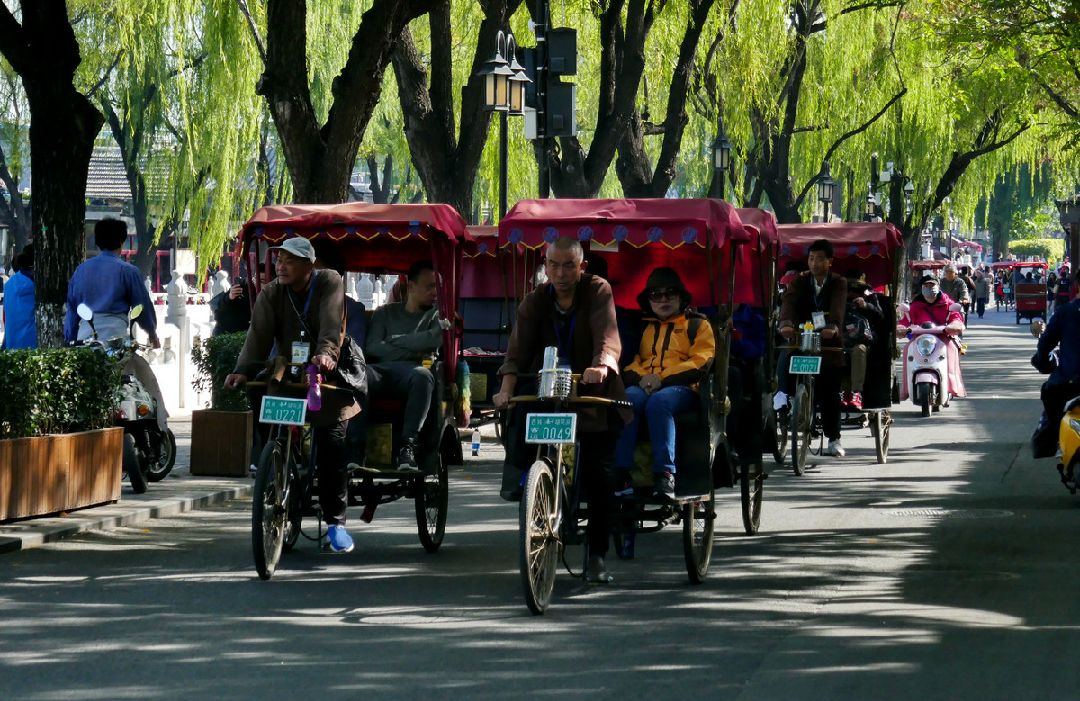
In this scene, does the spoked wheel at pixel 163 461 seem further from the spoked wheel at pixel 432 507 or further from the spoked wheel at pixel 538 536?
the spoked wheel at pixel 538 536

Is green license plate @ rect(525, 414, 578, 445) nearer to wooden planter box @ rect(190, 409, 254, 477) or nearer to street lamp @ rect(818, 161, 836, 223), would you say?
wooden planter box @ rect(190, 409, 254, 477)

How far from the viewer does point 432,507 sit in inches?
451

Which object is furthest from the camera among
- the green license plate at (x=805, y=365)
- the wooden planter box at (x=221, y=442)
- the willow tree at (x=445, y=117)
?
the willow tree at (x=445, y=117)

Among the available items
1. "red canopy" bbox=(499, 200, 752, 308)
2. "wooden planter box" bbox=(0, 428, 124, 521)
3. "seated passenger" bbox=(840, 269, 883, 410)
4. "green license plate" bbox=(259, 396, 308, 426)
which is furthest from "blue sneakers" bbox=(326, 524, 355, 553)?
"seated passenger" bbox=(840, 269, 883, 410)

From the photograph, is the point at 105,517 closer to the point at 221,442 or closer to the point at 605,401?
the point at 221,442

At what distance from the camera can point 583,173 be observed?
27453 millimetres

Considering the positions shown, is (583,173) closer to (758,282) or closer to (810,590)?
(758,282)

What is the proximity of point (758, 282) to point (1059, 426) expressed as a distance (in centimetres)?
250

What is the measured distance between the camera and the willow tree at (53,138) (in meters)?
14.4

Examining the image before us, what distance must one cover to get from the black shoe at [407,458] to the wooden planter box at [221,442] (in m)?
4.58

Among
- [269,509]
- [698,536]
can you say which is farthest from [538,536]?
[269,509]

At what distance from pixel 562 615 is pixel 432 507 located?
102 inches

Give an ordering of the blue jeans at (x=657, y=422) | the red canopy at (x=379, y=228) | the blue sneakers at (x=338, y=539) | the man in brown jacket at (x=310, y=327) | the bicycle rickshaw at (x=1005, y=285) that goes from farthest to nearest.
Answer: the bicycle rickshaw at (x=1005, y=285)
the red canopy at (x=379, y=228)
the blue sneakers at (x=338, y=539)
the man in brown jacket at (x=310, y=327)
the blue jeans at (x=657, y=422)

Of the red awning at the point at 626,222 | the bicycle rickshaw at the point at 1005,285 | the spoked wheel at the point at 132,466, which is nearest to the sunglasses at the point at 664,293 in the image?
the red awning at the point at 626,222
